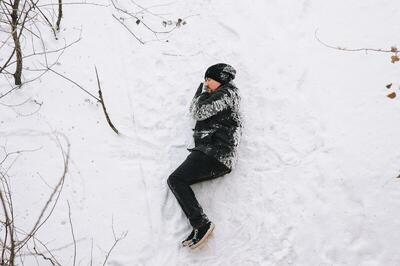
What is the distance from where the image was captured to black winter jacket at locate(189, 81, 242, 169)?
4.24 metres

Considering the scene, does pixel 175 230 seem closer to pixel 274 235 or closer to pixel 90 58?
pixel 274 235

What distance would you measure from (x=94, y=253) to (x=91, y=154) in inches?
45.3

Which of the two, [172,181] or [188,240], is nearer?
[188,240]

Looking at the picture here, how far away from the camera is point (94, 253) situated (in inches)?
156

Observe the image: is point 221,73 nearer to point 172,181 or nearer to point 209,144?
point 209,144

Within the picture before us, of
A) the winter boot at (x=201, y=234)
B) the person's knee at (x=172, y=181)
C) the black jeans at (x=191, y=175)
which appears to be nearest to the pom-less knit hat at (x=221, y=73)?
the black jeans at (x=191, y=175)

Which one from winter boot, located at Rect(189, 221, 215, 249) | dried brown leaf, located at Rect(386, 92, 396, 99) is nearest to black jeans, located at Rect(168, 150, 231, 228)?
winter boot, located at Rect(189, 221, 215, 249)

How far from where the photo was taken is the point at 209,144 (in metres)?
4.28

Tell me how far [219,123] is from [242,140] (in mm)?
483

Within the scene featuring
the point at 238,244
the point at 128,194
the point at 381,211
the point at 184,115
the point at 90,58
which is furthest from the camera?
the point at 90,58

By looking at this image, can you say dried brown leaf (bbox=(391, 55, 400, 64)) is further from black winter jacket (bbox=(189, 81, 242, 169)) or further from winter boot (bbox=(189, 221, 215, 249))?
winter boot (bbox=(189, 221, 215, 249))

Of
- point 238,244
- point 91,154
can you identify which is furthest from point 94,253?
point 238,244

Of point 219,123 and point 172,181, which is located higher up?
point 219,123

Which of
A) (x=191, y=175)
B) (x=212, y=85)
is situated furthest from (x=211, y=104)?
(x=191, y=175)
